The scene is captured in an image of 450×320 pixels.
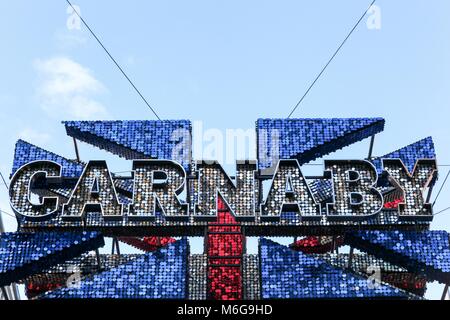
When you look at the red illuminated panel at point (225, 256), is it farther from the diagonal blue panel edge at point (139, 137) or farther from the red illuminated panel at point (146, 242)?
the red illuminated panel at point (146, 242)

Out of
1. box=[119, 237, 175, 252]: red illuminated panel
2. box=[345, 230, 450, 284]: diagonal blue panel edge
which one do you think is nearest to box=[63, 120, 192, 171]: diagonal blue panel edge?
box=[119, 237, 175, 252]: red illuminated panel

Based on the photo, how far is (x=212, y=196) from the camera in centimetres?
1870

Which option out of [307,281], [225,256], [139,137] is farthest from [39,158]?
[307,281]

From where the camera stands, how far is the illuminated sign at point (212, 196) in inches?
722

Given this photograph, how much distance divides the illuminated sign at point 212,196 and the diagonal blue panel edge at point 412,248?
0.39 metres

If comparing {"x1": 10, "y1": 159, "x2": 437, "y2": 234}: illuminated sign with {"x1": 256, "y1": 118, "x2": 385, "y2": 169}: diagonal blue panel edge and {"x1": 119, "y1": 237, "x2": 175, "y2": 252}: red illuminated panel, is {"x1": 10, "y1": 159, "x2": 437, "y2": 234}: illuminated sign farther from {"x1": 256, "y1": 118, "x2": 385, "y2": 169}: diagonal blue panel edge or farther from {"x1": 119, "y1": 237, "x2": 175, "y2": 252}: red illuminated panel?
{"x1": 119, "y1": 237, "x2": 175, "y2": 252}: red illuminated panel

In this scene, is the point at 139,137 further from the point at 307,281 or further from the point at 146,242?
the point at 307,281

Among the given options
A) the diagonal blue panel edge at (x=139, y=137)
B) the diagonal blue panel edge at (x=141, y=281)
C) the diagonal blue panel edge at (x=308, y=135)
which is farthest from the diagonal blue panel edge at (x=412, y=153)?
the diagonal blue panel edge at (x=141, y=281)

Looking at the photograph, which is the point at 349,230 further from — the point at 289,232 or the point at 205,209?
the point at 205,209
